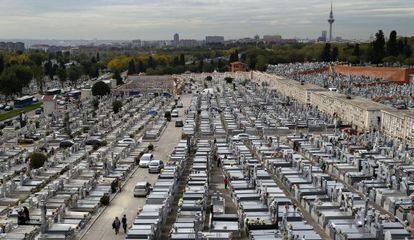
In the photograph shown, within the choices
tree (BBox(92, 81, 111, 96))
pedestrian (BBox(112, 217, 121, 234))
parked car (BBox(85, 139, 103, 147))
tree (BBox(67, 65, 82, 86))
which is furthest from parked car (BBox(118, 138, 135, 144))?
tree (BBox(67, 65, 82, 86))

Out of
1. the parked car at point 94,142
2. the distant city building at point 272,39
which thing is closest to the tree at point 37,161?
the parked car at point 94,142

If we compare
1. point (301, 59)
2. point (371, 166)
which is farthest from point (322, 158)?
point (301, 59)

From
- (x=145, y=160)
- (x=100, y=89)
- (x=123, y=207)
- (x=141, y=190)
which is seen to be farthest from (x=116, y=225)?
(x=100, y=89)

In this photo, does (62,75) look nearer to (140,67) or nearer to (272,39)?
(140,67)

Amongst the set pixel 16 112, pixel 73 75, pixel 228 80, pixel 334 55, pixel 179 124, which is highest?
pixel 334 55

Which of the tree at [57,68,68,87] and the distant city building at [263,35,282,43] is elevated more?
the distant city building at [263,35,282,43]

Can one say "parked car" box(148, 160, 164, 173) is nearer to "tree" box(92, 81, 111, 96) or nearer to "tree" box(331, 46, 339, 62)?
"tree" box(92, 81, 111, 96)

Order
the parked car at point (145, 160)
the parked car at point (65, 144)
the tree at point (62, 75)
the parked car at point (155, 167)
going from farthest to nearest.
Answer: the tree at point (62, 75) → the parked car at point (65, 144) → the parked car at point (145, 160) → the parked car at point (155, 167)

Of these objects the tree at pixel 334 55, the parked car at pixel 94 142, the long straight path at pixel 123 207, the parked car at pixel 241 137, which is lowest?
the long straight path at pixel 123 207

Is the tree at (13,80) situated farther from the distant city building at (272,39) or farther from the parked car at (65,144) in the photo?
the distant city building at (272,39)

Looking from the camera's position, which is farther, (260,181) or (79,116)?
(79,116)

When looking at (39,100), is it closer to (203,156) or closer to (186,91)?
(186,91)
